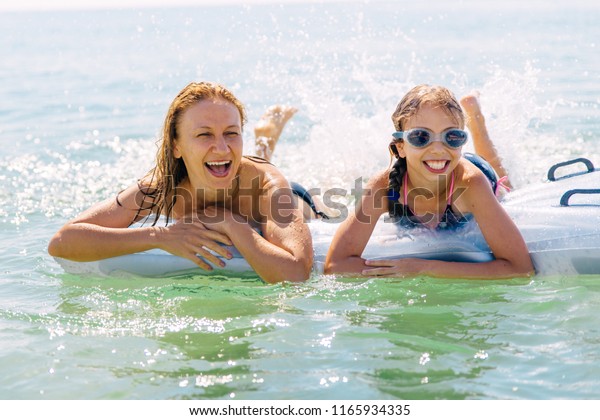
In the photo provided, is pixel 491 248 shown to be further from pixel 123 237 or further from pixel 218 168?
pixel 123 237

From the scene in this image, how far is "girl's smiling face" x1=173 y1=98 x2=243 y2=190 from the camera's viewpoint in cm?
462

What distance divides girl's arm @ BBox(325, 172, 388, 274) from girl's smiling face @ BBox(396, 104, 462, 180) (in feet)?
1.11

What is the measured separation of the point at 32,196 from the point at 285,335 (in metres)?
4.08

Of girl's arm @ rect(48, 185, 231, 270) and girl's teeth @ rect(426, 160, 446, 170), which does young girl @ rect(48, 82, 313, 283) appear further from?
girl's teeth @ rect(426, 160, 446, 170)

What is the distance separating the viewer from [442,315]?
13.5 feet

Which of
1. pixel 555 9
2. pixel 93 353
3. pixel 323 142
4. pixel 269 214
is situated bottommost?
pixel 93 353

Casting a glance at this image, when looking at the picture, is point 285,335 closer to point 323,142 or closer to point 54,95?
point 323,142

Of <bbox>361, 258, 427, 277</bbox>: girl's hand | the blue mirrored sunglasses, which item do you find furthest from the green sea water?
the blue mirrored sunglasses

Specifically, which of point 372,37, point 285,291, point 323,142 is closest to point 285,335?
point 285,291

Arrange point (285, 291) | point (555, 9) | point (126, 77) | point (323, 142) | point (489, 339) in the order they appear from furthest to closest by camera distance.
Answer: point (555, 9) < point (126, 77) < point (323, 142) < point (285, 291) < point (489, 339)

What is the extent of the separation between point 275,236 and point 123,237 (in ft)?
2.96

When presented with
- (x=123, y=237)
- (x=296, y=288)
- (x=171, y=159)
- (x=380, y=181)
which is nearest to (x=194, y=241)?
(x=123, y=237)

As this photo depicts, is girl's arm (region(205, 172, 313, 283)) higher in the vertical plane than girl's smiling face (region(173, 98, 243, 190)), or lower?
lower

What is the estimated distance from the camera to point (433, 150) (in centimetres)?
445
